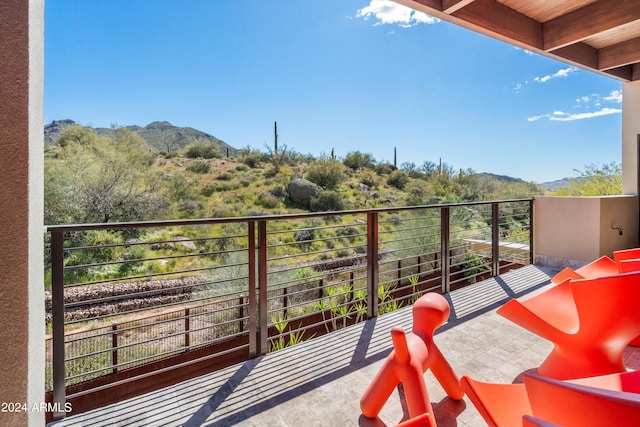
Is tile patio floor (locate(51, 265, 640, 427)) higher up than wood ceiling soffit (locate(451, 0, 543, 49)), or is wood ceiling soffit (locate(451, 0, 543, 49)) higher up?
wood ceiling soffit (locate(451, 0, 543, 49))

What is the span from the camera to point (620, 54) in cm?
399

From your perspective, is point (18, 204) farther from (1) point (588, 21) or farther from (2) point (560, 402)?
(1) point (588, 21)

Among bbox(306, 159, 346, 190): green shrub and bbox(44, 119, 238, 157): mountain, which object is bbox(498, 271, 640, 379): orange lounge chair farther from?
bbox(44, 119, 238, 157): mountain

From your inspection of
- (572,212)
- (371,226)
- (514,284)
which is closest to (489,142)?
(572,212)

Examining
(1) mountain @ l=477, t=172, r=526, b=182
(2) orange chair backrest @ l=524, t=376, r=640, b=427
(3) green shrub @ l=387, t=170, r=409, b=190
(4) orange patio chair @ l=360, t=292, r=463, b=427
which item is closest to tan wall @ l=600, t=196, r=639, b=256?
(4) orange patio chair @ l=360, t=292, r=463, b=427

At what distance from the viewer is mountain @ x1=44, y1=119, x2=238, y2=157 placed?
17547 millimetres

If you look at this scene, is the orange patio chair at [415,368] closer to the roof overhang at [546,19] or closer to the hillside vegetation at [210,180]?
the roof overhang at [546,19]

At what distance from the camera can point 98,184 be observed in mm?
11188

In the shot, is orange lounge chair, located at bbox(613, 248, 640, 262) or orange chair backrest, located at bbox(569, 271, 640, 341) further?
orange lounge chair, located at bbox(613, 248, 640, 262)

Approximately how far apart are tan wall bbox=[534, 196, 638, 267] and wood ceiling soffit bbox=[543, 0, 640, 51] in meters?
2.17

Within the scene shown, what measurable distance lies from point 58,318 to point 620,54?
5.90m

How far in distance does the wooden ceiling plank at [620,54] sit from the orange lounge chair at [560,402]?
4.58 metres

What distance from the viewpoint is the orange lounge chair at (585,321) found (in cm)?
132

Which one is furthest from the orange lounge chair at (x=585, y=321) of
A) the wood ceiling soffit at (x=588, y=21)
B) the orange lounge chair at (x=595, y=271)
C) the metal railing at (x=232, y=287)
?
the wood ceiling soffit at (x=588, y=21)
